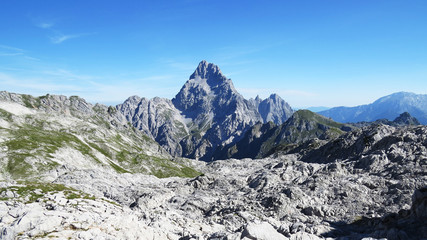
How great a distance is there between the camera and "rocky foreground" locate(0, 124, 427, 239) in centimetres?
3494

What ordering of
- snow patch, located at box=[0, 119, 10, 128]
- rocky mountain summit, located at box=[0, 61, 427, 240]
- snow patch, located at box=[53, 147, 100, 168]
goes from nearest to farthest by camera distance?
rocky mountain summit, located at box=[0, 61, 427, 240] → snow patch, located at box=[53, 147, 100, 168] → snow patch, located at box=[0, 119, 10, 128]

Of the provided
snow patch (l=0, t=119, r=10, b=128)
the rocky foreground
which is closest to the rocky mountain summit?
the rocky foreground

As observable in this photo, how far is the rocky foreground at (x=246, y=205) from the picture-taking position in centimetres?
3494

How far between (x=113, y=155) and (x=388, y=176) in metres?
173

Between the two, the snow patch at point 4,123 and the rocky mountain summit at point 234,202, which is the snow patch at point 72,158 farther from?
the snow patch at point 4,123

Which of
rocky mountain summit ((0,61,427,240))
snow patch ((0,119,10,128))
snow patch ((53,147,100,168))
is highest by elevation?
snow patch ((0,119,10,128))

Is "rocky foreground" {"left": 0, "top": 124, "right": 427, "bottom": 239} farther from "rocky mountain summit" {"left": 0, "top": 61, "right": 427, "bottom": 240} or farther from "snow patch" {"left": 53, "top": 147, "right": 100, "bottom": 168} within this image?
→ "snow patch" {"left": 53, "top": 147, "right": 100, "bottom": 168}

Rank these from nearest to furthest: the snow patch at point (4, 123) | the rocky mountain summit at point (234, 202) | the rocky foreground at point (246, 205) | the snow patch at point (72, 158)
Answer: the rocky foreground at point (246, 205)
the rocky mountain summit at point (234, 202)
the snow patch at point (72, 158)
the snow patch at point (4, 123)

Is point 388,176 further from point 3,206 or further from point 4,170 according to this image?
point 4,170

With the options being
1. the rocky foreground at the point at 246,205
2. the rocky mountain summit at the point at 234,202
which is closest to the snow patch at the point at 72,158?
the rocky mountain summit at the point at 234,202

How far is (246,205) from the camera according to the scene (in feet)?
204

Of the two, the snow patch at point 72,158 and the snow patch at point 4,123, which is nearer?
the snow patch at point 72,158

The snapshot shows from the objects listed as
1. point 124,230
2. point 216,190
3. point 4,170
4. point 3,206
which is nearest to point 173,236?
point 124,230

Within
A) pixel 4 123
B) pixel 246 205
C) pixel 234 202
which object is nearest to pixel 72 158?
pixel 4 123
